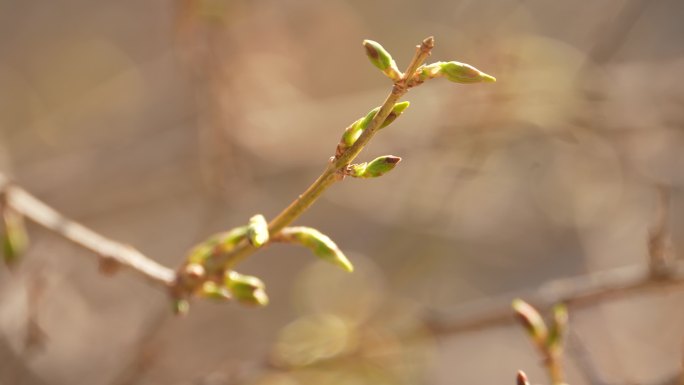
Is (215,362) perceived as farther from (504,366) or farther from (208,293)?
(208,293)

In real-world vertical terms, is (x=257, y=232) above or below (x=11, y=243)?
below

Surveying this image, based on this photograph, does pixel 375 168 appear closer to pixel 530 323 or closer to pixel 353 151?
pixel 353 151

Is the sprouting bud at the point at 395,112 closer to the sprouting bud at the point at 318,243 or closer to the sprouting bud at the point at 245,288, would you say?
the sprouting bud at the point at 318,243

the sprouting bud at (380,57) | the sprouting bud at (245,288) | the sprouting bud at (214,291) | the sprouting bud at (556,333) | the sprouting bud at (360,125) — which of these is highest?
the sprouting bud at (380,57)

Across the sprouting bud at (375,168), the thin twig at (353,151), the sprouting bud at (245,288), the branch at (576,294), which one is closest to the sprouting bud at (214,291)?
the sprouting bud at (245,288)

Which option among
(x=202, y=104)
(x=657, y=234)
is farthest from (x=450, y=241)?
(x=657, y=234)

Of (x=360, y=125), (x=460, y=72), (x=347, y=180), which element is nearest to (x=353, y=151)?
(x=360, y=125)
